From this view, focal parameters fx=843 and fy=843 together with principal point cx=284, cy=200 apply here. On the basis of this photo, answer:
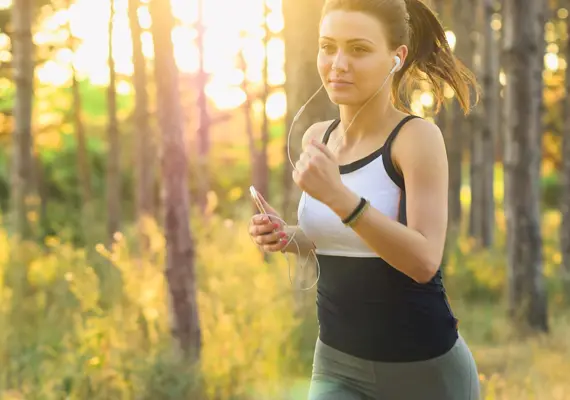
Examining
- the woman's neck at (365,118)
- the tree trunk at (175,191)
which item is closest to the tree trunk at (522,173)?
the tree trunk at (175,191)

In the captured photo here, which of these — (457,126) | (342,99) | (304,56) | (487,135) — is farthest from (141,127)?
(342,99)

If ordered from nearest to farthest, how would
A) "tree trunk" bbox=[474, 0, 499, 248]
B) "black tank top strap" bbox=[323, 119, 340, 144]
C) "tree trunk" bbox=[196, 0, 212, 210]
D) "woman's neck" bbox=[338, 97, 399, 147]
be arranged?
"woman's neck" bbox=[338, 97, 399, 147] → "black tank top strap" bbox=[323, 119, 340, 144] → "tree trunk" bbox=[474, 0, 499, 248] → "tree trunk" bbox=[196, 0, 212, 210]

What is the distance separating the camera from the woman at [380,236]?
89.2 inches

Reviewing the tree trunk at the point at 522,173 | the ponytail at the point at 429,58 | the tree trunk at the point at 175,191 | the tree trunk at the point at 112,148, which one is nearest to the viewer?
the ponytail at the point at 429,58

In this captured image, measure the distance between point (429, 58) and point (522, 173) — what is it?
20.2 ft

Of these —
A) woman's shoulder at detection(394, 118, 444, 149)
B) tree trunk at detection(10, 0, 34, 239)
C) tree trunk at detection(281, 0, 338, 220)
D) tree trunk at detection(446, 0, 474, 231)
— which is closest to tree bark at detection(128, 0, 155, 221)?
tree trunk at detection(10, 0, 34, 239)

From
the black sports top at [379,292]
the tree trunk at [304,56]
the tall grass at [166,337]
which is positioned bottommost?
the tall grass at [166,337]

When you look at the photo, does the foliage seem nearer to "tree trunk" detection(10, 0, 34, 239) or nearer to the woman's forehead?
"tree trunk" detection(10, 0, 34, 239)

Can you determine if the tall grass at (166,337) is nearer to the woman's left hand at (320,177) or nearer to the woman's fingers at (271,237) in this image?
the woman's fingers at (271,237)

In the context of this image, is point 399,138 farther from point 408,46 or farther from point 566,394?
point 566,394

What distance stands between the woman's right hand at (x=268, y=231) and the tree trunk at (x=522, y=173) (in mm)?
6303

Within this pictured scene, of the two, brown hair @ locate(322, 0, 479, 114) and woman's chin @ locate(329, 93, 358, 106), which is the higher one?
brown hair @ locate(322, 0, 479, 114)

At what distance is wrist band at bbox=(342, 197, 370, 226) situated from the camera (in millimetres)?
2166

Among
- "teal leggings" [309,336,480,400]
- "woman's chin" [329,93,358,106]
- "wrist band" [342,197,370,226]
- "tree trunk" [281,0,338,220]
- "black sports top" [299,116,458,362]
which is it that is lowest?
"teal leggings" [309,336,480,400]
